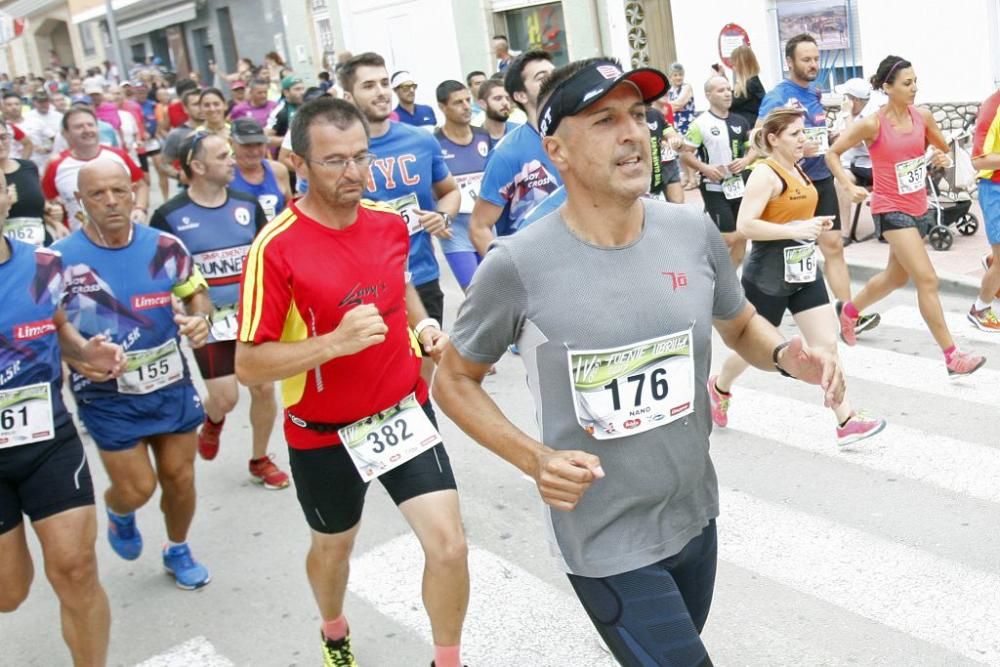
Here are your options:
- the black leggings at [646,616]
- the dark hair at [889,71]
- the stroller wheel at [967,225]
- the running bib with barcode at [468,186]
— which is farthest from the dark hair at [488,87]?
the black leggings at [646,616]

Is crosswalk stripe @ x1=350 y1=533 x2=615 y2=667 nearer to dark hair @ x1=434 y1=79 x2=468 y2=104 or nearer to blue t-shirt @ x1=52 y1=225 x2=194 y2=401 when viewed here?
blue t-shirt @ x1=52 y1=225 x2=194 y2=401

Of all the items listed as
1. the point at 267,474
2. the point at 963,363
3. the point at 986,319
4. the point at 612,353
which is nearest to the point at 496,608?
the point at 267,474

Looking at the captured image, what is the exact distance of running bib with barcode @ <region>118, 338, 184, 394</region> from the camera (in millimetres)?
4723

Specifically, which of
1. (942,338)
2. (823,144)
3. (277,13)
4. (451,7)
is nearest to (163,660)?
(942,338)

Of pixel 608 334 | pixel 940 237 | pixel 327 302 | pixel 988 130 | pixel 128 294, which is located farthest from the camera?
pixel 940 237

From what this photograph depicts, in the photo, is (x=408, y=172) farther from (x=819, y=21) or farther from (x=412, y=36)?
(x=412, y=36)

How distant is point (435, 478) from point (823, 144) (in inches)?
225

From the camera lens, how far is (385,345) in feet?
13.0

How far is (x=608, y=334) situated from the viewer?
2705 millimetres

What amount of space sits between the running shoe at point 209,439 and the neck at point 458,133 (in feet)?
9.58

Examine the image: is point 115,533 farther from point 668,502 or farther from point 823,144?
point 823,144

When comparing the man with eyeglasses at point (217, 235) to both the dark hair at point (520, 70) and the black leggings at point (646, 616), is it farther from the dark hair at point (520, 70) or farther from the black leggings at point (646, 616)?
the black leggings at point (646, 616)

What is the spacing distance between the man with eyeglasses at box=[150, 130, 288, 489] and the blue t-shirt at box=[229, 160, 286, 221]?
1.06 meters

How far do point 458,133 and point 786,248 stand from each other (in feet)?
10.1
